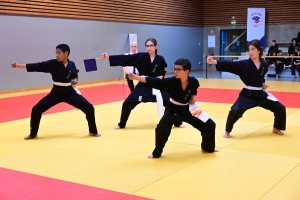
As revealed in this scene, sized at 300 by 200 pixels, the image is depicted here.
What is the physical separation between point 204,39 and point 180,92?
17.7m

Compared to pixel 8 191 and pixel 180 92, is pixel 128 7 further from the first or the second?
pixel 8 191

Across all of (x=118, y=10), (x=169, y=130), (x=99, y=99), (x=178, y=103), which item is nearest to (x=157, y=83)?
(x=178, y=103)

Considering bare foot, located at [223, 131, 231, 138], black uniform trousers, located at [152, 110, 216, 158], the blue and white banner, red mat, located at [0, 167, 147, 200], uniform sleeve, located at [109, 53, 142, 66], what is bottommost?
bare foot, located at [223, 131, 231, 138]

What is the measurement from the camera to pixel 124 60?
6047 mm

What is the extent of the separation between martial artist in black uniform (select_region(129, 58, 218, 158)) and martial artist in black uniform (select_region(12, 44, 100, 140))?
5.20ft

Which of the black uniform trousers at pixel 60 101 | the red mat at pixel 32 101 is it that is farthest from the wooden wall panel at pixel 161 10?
the black uniform trousers at pixel 60 101

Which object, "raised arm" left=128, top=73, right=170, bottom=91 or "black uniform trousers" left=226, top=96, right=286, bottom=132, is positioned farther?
"black uniform trousers" left=226, top=96, right=286, bottom=132

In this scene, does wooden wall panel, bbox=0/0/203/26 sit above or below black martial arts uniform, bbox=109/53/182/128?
above

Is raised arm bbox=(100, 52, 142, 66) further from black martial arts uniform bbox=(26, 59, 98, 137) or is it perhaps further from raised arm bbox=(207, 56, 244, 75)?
raised arm bbox=(207, 56, 244, 75)

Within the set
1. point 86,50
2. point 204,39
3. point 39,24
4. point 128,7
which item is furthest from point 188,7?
point 39,24

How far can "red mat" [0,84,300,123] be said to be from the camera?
322 inches

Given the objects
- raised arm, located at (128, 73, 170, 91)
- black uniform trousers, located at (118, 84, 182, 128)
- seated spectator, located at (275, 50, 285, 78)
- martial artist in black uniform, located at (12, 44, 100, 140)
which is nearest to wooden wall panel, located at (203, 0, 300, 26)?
seated spectator, located at (275, 50, 285, 78)

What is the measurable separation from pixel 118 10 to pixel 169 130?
38.8 feet

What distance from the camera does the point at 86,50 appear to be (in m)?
14.4
